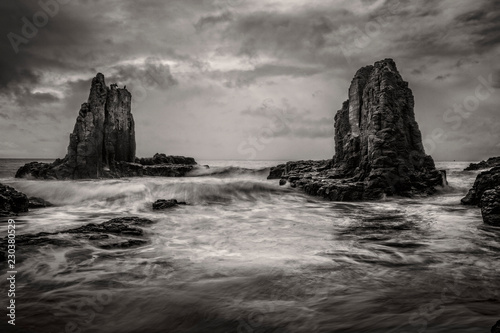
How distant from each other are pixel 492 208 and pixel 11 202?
19613 mm

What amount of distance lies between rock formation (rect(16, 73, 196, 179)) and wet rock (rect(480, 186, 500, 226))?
112ft

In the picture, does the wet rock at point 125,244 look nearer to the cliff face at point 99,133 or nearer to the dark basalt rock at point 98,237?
the dark basalt rock at point 98,237

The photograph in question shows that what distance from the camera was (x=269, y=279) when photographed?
5887 millimetres

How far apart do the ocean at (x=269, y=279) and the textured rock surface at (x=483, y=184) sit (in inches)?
188

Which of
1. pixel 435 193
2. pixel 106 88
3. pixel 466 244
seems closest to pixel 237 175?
pixel 106 88

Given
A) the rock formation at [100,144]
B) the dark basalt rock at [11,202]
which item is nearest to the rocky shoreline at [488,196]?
the dark basalt rock at [11,202]

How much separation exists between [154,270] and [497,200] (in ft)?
39.7

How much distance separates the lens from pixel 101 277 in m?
5.97

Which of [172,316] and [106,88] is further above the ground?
[106,88]

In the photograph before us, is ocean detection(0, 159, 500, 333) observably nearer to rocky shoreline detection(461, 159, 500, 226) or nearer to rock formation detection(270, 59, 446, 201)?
rocky shoreline detection(461, 159, 500, 226)

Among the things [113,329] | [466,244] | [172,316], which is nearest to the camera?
[113,329]

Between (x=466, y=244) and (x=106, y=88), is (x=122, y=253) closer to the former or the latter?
(x=466, y=244)

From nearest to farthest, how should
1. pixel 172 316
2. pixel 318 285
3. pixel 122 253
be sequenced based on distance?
pixel 172 316, pixel 318 285, pixel 122 253

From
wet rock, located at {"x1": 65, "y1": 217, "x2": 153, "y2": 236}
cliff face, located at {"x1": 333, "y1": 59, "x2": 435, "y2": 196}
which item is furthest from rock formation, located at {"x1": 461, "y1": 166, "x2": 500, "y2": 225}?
wet rock, located at {"x1": 65, "y1": 217, "x2": 153, "y2": 236}
